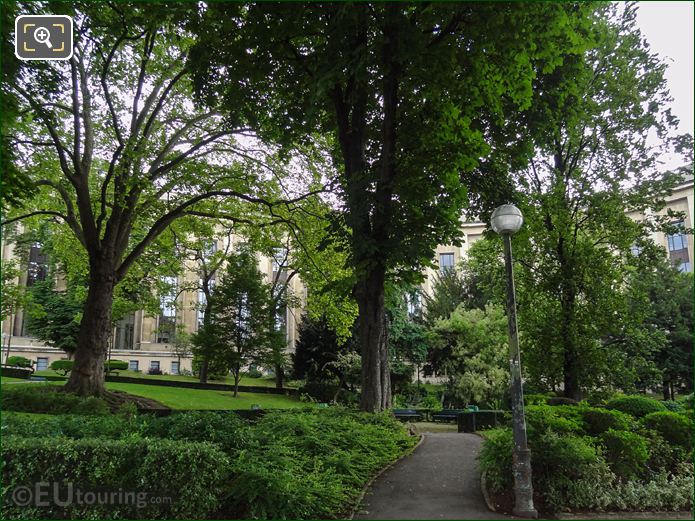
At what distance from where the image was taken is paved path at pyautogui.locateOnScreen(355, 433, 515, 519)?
7410mm

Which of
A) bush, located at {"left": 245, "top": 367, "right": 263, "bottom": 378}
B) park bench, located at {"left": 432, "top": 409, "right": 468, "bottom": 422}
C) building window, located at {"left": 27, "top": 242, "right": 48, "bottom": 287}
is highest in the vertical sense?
building window, located at {"left": 27, "top": 242, "right": 48, "bottom": 287}

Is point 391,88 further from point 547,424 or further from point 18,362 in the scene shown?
point 18,362

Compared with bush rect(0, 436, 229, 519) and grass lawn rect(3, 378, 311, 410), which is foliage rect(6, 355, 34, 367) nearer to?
grass lawn rect(3, 378, 311, 410)

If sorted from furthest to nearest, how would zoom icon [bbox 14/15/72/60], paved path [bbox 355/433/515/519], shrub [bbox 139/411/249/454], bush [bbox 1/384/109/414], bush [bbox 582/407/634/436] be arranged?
bush [bbox 1/384/109/414]
bush [bbox 582/407/634/436]
shrub [bbox 139/411/249/454]
zoom icon [bbox 14/15/72/60]
paved path [bbox 355/433/515/519]

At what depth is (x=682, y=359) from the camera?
123 feet

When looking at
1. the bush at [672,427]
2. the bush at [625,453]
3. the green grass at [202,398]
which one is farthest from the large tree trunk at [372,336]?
the green grass at [202,398]

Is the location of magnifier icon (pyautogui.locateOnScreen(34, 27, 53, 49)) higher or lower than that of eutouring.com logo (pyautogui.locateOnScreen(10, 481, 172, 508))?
higher

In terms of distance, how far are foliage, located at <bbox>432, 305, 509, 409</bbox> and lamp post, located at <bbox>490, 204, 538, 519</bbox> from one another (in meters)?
23.6

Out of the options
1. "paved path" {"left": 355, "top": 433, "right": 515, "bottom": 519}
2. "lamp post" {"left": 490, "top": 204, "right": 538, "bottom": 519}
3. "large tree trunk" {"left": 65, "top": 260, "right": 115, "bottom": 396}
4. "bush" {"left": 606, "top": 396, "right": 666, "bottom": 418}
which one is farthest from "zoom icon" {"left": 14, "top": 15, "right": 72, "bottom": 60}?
"bush" {"left": 606, "top": 396, "right": 666, "bottom": 418}

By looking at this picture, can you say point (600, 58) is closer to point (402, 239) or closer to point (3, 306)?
point (402, 239)

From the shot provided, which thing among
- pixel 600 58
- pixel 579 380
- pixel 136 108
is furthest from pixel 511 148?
pixel 136 108

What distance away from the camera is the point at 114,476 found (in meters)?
6.86

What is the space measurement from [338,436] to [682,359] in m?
38.0

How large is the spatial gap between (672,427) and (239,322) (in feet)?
76.9
